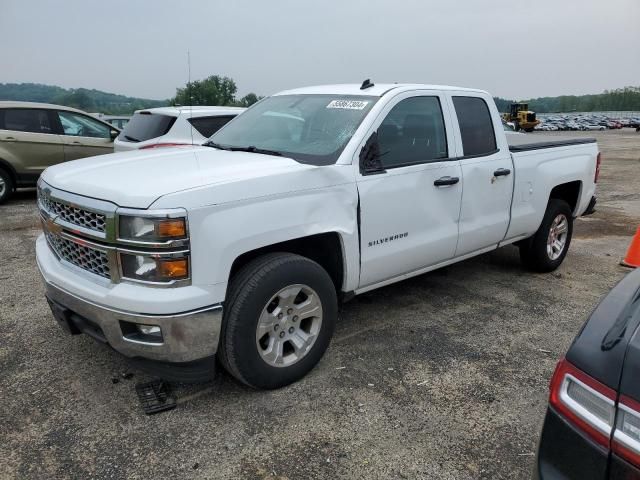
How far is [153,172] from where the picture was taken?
2.89 m

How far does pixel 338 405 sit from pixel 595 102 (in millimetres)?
176682

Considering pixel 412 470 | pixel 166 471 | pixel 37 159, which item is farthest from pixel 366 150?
pixel 37 159

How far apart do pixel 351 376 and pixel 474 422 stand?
0.80 metres

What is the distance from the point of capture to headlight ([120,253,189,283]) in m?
2.50

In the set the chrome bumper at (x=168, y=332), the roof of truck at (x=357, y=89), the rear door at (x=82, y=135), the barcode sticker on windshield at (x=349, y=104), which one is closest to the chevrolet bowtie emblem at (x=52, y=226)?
the chrome bumper at (x=168, y=332)

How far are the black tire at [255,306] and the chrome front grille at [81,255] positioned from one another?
0.68 m

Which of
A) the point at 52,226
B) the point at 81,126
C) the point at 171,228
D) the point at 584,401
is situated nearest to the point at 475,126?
the point at 171,228

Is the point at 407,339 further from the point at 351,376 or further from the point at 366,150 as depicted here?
the point at 366,150

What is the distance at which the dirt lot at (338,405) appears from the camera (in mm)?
2500

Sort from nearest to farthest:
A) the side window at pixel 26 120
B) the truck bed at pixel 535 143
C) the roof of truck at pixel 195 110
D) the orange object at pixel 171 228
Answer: the orange object at pixel 171 228 → the truck bed at pixel 535 143 → the roof of truck at pixel 195 110 → the side window at pixel 26 120

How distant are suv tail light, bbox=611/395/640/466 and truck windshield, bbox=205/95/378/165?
218 cm

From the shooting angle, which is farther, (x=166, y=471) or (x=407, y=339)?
(x=407, y=339)

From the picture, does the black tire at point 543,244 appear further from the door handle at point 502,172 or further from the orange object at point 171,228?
the orange object at point 171,228

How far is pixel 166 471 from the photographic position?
2.43m
